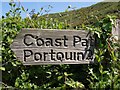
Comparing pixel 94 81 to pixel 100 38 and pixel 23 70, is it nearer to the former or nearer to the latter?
pixel 100 38

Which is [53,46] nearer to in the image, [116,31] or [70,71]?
[70,71]

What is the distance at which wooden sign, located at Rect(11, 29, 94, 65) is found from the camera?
324 centimetres

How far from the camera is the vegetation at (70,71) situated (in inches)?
130

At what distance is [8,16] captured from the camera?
14.1 ft

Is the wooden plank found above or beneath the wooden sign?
above

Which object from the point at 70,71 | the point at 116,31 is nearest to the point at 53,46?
the point at 70,71

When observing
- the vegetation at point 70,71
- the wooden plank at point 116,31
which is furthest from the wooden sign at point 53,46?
the wooden plank at point 116,31

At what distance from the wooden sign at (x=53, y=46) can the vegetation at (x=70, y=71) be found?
12 cm

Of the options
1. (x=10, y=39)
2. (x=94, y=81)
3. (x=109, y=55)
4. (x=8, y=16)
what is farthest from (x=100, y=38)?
(x=8, y=16)

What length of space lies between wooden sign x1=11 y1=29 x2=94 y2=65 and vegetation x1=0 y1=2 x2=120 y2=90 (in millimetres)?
116

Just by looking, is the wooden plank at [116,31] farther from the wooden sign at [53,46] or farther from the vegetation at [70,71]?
the wooden sign at [53,46]

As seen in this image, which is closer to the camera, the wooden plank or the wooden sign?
the wooden sign

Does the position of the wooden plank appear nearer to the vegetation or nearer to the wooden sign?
the vegetation

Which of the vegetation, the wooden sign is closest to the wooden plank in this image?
the vegetation
